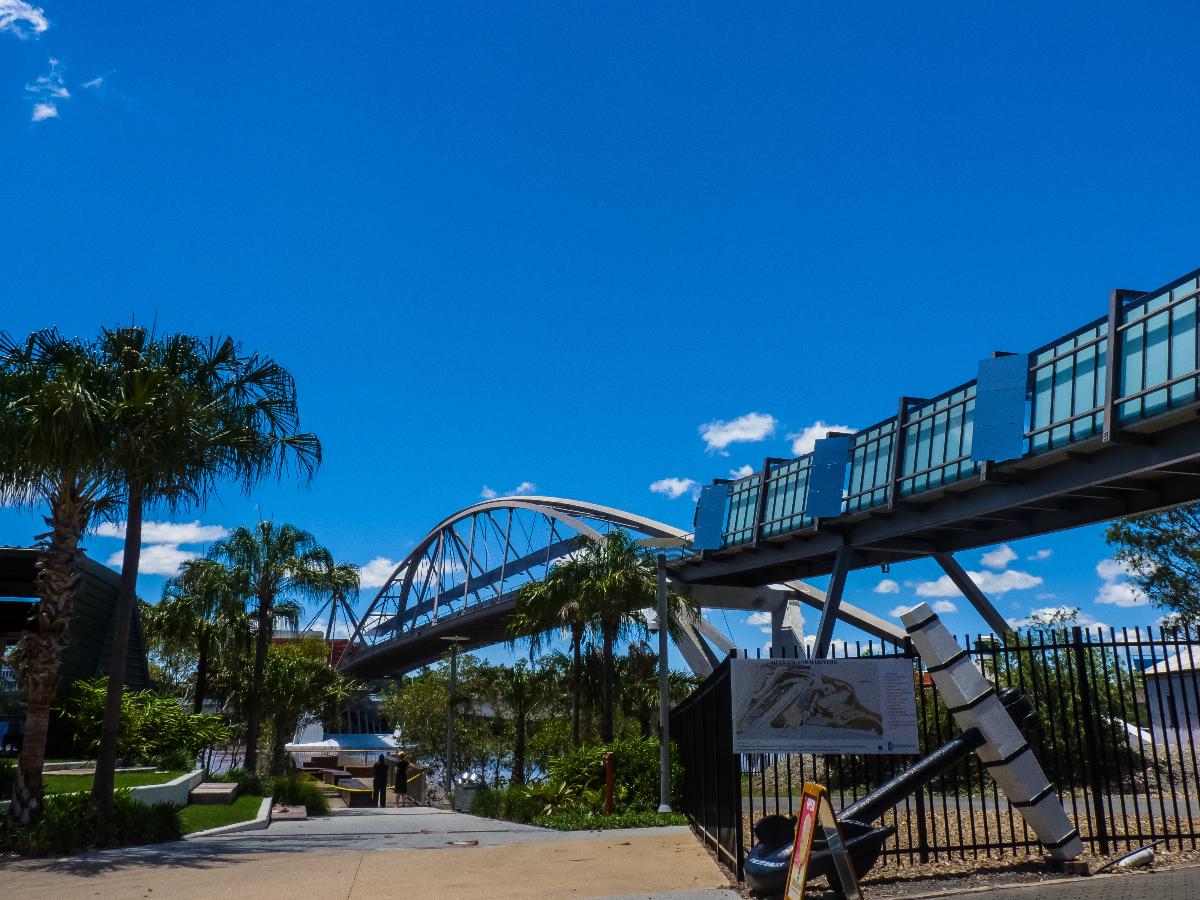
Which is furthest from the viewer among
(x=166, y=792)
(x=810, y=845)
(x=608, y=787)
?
(x=608, y=787)

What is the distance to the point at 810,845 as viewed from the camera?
750 cm

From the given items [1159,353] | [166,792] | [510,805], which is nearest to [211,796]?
[166,792]

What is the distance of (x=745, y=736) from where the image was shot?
10430 mm

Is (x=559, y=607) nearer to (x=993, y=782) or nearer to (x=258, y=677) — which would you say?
(x=258, y=677)

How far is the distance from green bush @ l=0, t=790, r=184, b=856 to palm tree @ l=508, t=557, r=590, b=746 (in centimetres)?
1593

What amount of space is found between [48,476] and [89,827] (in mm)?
4877

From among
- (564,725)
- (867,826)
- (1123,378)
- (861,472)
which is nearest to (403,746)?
(564,725)

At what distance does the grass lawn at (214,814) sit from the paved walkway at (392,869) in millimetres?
1293

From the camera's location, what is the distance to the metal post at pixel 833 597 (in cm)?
4038

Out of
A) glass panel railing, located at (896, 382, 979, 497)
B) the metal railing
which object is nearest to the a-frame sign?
Result: the metal railing

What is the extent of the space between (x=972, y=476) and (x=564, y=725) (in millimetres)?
25989

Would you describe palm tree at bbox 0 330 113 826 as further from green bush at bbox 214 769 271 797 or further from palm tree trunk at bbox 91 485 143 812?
green bush at bbox 214 769 271 797

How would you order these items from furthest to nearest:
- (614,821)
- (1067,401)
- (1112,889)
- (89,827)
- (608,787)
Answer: (1067,401) → (608,787) → (614,821) → (89,827) → (1112,889)

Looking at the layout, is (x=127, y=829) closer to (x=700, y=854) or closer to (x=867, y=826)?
(x=700, y=854)
